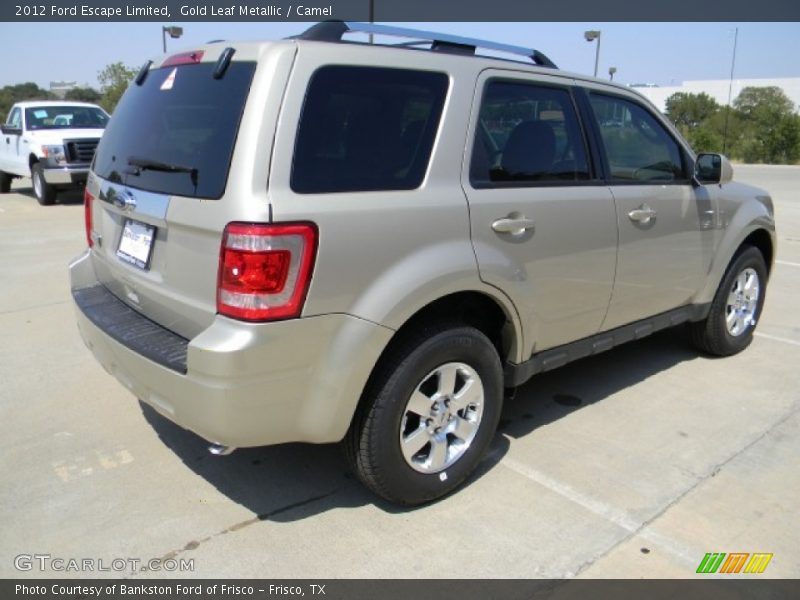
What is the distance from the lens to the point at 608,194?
139 inches

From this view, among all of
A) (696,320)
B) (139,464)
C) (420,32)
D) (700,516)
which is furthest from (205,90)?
(696,320)

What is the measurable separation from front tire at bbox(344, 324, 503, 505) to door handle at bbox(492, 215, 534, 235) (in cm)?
46

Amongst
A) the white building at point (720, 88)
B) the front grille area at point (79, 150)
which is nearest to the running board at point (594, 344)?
the front grille area at point (79, 150)

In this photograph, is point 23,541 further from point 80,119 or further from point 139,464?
point 80,119

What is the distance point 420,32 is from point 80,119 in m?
12.7

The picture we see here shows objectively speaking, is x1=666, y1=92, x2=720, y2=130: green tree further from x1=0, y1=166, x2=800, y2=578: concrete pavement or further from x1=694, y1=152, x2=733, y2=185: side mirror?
x1=0, y1=166, x2=800, y2=578: concrete pavement

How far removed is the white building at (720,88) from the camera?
80250 mm

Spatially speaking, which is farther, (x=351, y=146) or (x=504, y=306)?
(x=504, y=306)

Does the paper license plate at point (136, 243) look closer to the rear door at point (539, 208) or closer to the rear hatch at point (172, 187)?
the rear hatch at point (172, 187)

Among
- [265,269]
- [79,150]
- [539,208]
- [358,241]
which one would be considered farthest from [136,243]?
[79,150]

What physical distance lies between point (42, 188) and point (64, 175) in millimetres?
715

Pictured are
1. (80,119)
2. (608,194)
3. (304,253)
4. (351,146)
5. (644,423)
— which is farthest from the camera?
(80,119)

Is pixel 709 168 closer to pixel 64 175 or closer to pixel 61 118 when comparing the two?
pixel 64 175

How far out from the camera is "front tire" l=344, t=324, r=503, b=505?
2701 millimetres
